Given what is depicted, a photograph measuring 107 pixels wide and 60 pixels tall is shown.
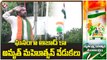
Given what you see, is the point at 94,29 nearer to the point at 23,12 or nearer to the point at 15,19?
the point at 23,12

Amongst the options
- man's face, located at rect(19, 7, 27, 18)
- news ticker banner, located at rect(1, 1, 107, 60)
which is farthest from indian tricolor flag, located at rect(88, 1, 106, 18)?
man's face, located at rect(19, 7, 27, 18)

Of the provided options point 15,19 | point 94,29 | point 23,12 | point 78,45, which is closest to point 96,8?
point 94,29

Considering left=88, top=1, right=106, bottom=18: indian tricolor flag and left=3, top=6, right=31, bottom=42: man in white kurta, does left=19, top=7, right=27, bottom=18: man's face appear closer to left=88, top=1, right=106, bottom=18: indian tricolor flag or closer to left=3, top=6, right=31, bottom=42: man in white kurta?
left=3, top=6, right=31, bottom=42: man in white kurta

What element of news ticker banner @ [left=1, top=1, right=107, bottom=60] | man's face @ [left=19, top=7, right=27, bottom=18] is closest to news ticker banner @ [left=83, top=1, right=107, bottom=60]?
news ticker banner @ [left=1, top=1, right=107, bottom=60]

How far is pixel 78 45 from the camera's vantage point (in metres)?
3.99

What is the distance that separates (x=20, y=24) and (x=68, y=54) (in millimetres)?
1249

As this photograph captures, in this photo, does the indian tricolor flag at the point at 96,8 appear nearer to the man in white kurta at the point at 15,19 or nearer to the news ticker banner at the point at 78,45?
the news ticker banner at the point at 78,45

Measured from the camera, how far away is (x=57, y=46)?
13.1 feet

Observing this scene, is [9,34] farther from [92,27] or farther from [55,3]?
[92,27]

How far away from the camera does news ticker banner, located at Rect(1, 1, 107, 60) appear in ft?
A: 13.0

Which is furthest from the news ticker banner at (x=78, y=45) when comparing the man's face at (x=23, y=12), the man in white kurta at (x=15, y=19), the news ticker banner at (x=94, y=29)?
the man's face at (x=23, y=12)

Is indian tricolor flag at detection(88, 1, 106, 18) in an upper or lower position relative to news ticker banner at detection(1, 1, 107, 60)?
upper

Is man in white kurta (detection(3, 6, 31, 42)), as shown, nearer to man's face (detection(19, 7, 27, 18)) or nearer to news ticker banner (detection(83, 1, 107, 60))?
man's face (detection(19, 7, 27, 18))

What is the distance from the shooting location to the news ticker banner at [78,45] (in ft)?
13.0
